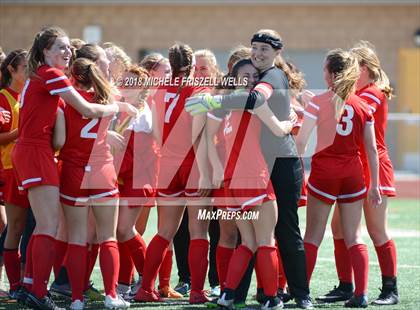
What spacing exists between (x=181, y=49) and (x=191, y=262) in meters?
1.56

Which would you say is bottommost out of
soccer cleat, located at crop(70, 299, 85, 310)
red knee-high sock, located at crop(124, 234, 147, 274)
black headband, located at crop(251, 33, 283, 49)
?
soccer cleat, located at crop(70, 299, 85, 310)

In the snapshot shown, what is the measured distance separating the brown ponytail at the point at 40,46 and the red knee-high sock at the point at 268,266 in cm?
191

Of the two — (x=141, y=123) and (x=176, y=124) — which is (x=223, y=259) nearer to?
(x=176, y=124)

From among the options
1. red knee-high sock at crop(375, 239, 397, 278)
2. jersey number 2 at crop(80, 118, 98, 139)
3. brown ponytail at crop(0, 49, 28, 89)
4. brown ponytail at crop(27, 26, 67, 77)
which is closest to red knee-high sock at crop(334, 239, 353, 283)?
red knee-high sock at crop(375, 239, 397, 278)

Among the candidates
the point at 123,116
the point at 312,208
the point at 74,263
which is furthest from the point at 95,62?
the point at 312,208

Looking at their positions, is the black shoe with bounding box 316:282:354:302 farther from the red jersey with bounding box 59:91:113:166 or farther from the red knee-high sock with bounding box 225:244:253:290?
the red jersey with bounding box 59:91:113:166

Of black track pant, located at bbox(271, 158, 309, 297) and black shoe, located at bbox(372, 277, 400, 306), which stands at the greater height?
black track pant, located at bbox(271, 158, 309, 297)

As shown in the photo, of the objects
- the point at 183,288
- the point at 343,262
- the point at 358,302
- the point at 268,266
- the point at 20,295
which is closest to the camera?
the point at 268,266

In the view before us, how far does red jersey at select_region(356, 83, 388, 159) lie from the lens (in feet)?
21.5

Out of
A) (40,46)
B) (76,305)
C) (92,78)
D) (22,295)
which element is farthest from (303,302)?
(40,46)

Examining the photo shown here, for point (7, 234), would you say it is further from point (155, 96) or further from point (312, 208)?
point (312, 208)

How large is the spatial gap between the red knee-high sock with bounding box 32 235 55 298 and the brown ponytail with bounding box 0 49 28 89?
5.09ft

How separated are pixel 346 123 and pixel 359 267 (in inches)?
39.9

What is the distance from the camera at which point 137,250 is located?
670 cm
